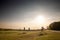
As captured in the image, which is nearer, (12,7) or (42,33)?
(42,33)

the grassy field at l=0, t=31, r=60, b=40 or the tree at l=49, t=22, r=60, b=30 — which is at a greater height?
the tree at l=49, t=22, r=60, b=30

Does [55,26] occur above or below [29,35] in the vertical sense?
above

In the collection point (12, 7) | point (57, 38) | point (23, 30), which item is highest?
point (12, 7)

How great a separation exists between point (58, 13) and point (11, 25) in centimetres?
121

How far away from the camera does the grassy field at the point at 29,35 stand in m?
2.76

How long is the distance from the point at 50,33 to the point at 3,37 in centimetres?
114

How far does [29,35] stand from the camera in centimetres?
282

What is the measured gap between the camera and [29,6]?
306 cm

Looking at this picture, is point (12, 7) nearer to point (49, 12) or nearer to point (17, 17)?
point (17, 17)

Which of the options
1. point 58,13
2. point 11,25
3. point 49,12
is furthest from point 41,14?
point 11,25

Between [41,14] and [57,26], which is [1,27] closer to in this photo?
[41,14]

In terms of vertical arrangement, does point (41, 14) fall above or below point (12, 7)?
below

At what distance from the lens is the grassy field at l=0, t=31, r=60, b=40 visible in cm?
276

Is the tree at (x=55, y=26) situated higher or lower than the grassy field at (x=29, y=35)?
higher
